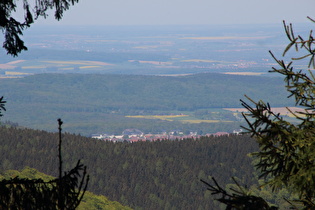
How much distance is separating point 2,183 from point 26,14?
6090 millimetres

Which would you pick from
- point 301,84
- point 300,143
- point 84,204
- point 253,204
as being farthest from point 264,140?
point 84,204

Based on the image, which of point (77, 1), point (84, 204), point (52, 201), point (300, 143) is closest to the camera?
point (52, 201)

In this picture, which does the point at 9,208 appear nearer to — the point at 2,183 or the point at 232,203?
the point at 2,183

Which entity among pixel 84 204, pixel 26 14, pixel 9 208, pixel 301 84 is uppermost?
pixel 26 14

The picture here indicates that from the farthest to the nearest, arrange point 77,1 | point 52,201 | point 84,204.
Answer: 1. point 84,204
2. point 77,1
3. point 52,201

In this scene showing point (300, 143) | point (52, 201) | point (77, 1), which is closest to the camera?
point (52, 201)

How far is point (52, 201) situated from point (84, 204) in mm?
120535

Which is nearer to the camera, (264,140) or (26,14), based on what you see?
(264,140)

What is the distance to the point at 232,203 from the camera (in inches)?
398

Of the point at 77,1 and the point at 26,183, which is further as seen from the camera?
the point at 77,1

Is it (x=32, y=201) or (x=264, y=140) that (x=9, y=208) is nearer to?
(x=32, y=201)

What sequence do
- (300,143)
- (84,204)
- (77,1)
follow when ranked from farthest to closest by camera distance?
(84,204), (77,1), (300,143)

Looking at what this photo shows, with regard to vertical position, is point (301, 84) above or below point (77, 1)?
below

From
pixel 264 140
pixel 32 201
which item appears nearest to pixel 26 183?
pixel 32 201
